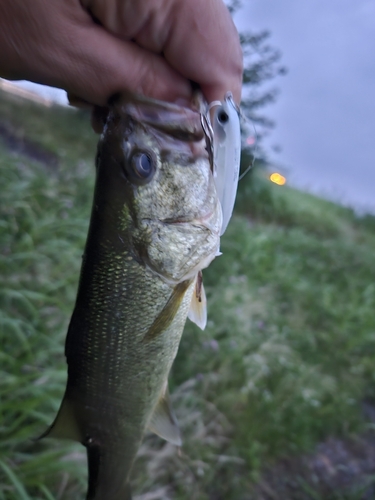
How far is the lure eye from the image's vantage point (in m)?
1.12

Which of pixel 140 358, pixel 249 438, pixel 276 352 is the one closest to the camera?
pixel 140 358

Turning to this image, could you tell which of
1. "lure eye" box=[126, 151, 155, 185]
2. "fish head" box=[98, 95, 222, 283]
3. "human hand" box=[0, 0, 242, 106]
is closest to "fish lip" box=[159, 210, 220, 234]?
"fish head" box=[98, 95, 222, 283]

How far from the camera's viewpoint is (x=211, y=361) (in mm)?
3305

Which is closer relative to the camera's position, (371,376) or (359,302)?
(371,376)

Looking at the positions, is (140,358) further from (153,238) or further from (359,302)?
(359,302)

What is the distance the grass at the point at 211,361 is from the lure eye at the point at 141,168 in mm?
1356

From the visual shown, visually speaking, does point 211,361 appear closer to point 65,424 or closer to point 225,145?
point 65,424

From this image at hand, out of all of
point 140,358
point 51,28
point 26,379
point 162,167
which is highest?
Result: point 51,28

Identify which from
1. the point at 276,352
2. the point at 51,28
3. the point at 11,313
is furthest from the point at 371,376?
the point at 51,28

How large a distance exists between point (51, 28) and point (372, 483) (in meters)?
3.58

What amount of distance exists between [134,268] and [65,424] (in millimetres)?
557

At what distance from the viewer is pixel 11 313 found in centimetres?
252

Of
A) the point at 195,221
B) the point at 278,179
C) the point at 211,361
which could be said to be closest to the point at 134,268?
the point at 195,221

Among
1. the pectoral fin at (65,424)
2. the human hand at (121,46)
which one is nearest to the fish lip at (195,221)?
the human hand at (121,46)
